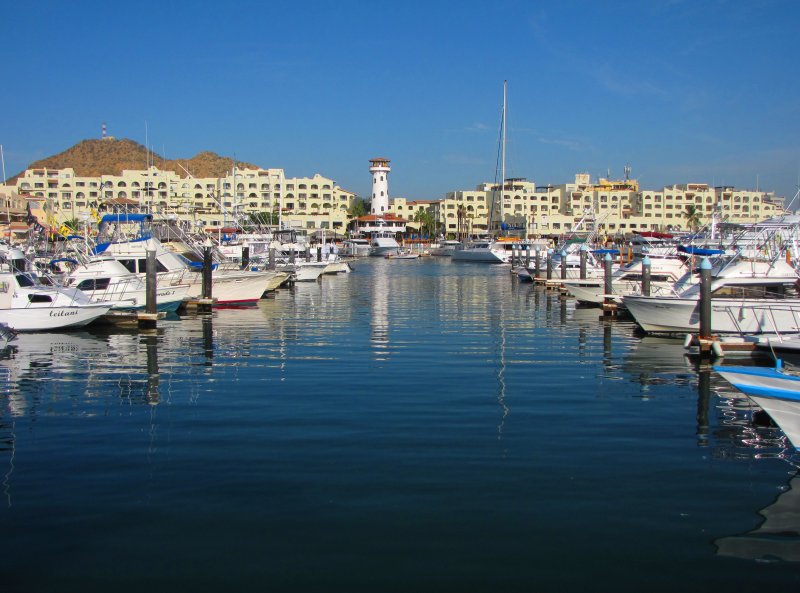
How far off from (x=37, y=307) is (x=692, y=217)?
14497 cm

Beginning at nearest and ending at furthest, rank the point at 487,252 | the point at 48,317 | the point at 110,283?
the point at 48,317, the point at 110,283, the point at 487,252

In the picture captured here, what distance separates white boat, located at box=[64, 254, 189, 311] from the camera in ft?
98.8

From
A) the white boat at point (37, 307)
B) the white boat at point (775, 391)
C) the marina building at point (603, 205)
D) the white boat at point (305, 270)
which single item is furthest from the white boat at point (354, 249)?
the white boat at point (775, 391)

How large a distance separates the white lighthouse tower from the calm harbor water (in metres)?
150

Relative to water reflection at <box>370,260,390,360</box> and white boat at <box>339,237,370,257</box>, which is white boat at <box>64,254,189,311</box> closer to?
water reflection at <box>370,260,390,360</box>

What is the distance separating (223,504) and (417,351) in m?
12.9

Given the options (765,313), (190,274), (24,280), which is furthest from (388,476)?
(190,274)

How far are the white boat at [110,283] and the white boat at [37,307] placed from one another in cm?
264

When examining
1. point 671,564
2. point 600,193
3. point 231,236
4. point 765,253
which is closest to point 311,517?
point 671,564

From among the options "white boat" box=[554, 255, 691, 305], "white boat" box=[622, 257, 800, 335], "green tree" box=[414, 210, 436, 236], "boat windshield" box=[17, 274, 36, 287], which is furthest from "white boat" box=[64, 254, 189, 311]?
"green tree" box=[414, 210, 436, 236]

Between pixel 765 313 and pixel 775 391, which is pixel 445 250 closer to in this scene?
pixel 765 313

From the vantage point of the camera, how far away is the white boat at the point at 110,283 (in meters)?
30.1

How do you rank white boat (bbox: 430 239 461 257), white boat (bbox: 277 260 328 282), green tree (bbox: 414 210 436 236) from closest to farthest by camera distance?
white boat (bbox: 277 260 328 282)
white boat (bbox: 430 239 461 257)
green tree (bbox: 414 210 436 236)

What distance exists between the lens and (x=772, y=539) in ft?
29.1
